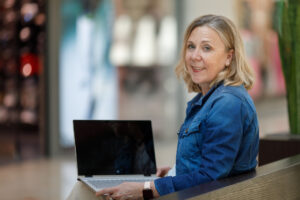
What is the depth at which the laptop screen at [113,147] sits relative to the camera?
6.45 feet

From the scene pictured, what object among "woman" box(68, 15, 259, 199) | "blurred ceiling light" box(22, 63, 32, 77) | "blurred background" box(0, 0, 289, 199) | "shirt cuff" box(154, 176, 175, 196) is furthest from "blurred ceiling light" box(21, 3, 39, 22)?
"shirt cuff" box(154, 176, 175, 196)

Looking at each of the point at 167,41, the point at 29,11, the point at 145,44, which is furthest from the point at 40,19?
the point at 167,41

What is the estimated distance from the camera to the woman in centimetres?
172

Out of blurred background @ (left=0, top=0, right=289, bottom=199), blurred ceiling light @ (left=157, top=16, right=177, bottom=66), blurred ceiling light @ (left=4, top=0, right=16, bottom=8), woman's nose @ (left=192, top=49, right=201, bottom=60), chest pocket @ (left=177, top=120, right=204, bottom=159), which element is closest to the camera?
chest pocket @ (left=177, top=120, right=204, bottom=159)

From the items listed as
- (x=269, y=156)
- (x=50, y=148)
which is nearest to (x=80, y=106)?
(x=50, y=148)

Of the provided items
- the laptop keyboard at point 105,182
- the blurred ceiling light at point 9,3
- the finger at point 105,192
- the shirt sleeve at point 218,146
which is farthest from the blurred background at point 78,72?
the shirt sleeve at point 218,146

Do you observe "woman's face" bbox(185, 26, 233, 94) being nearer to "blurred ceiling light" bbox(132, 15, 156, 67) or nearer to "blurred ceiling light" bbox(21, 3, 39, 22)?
"blurred ceiling light" bbox(21, 3, 39, 22)

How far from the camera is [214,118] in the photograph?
173 cm

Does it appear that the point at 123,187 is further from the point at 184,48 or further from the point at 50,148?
the point at 50,148

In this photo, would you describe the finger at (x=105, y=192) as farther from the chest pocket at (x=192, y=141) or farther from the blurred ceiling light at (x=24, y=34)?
the blurred ceiling light at (x=24, y=34)

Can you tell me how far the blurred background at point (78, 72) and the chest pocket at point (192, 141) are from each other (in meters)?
3.69

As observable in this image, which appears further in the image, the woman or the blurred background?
the blurred background

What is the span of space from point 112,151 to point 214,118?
0.48m

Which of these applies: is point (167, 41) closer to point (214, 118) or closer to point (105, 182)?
point (105, 182)
